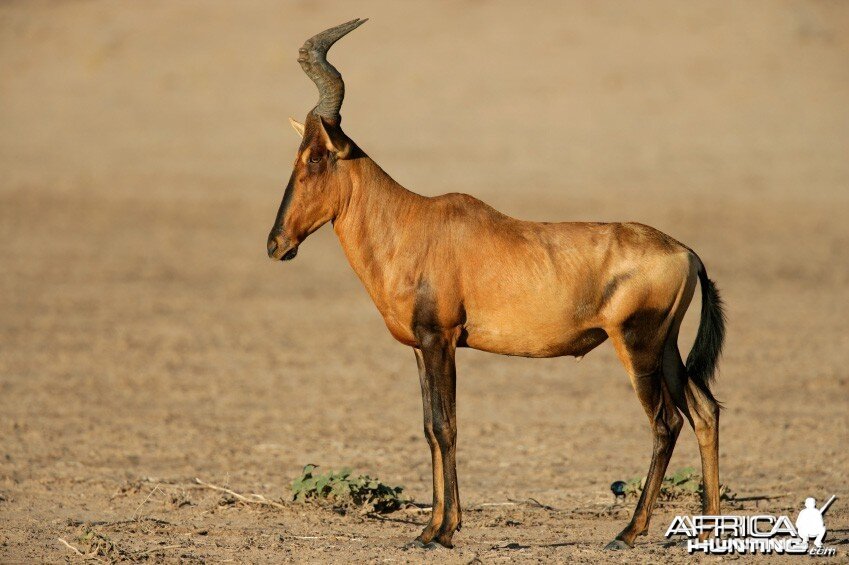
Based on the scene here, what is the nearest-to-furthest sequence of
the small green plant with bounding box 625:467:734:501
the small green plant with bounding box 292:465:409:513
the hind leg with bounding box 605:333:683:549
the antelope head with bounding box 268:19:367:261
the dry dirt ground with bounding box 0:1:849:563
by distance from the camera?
1. the hind leg with bounding box 605:333:683:549
2. the antelope head with bounding box 268:19:367:261
3. the small green plant with bounding box 292:465:409:513
4. the small green plant with bounding box 625:467:734:501
5. the dry dirt ground with bounding box 0:1:849:563

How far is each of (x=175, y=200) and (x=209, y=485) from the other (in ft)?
57.8

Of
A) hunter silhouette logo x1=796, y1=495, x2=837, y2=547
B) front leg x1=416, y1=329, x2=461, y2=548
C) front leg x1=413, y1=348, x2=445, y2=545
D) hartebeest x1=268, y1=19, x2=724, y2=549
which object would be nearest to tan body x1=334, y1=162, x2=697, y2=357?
hartebeest x1=268, y1=19, x2=724, y2=549

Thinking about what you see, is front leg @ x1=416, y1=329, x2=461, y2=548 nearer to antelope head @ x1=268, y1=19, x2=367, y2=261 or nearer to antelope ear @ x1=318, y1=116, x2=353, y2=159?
antelope head @ x1=268, y1=19, x2=367, y2=261

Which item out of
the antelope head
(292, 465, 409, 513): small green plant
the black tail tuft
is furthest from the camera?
(292, 465, 409, 513): small green plant

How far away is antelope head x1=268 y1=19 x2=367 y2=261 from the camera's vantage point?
314 inches

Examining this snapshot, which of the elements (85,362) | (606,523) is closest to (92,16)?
(85,362)

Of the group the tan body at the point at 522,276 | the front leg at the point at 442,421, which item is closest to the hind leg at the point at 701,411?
the tan body at the point at 522,276

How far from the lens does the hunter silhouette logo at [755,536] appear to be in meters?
8.02

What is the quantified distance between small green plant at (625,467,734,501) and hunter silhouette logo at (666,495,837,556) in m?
0.97

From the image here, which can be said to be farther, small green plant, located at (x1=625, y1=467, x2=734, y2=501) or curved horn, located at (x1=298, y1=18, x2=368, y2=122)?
small green plant, located at (x1=625, y1=467, x2=734, y2=501)

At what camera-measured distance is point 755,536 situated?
8297 millimetres

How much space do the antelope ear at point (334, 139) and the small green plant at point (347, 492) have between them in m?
2.33

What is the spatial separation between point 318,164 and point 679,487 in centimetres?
353

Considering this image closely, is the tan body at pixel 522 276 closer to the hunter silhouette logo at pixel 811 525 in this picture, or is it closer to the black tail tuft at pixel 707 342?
the black tail tuft at pixel 707 342
